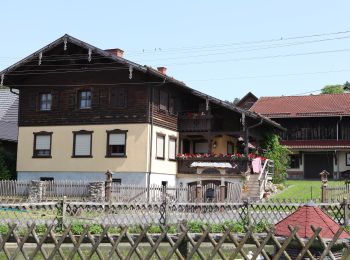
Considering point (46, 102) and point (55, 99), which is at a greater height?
point (55, 99)

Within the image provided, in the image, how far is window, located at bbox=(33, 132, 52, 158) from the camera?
34737 mm

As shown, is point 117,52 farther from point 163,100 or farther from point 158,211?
point 158,211

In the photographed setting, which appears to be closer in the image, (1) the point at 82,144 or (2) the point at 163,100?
(1) the point at 82,144

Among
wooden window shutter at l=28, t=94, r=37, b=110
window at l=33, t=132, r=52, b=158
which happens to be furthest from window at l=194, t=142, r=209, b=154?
wooden window shutter at l=28, t=94, r=37, b=110

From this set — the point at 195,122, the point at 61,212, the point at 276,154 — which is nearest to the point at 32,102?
the point at 195,122

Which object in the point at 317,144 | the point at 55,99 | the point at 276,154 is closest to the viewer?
the point at 55,99

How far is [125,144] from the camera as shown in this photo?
108ft

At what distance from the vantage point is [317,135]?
49.3 m

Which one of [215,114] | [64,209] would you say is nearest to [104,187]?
[215,114]

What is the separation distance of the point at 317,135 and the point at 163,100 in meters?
20.7

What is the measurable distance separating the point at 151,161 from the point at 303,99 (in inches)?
1020

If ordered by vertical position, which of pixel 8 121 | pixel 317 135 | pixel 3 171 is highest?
pixel 8 121

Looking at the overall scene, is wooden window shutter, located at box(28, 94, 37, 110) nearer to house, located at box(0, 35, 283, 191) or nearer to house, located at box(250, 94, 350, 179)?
house, located at box(0, 35, 283, 191)

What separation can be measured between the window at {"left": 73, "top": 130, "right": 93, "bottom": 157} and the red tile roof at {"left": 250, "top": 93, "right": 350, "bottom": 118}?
2215cm
